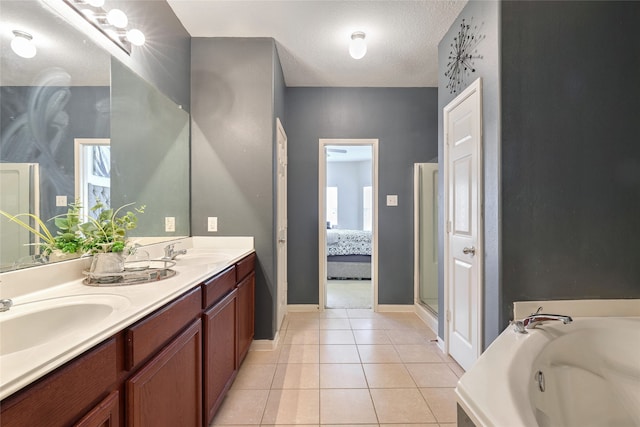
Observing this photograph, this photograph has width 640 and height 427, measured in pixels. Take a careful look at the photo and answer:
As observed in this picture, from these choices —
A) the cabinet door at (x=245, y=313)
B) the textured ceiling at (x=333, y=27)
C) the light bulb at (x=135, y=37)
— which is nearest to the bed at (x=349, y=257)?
the cabinet door at (x=245, y=313)

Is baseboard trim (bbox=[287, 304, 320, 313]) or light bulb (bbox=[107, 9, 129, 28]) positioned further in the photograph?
baseboard trim (bbox=[287, 304, 320, 313])

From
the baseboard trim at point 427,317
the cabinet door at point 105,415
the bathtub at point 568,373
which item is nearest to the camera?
the cabinet door at point 105,415

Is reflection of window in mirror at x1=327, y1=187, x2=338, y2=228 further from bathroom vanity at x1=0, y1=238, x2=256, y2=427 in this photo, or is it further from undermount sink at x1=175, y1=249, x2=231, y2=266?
bathroom vanity at x1=0, y1=238, x2=256, y2=427

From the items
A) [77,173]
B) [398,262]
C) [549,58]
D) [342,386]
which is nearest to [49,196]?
[77,173]

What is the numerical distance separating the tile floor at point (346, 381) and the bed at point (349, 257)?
1.96 metres

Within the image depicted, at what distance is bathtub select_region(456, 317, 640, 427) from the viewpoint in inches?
38.1

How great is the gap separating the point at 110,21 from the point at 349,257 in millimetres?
4173

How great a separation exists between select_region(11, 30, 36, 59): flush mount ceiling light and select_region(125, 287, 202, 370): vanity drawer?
1074 mm

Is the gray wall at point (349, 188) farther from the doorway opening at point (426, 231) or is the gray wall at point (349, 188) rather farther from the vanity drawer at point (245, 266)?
the vanity drawer at point (245, 266)

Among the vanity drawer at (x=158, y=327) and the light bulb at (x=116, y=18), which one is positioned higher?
the light bulb at (x=116, y=18)

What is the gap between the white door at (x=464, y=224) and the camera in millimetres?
1856

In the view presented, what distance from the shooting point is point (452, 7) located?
2.11 m

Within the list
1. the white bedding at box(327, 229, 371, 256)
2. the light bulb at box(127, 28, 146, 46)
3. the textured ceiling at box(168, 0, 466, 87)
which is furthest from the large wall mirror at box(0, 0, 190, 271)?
the white bedding at box(327, 229, 371, 256)

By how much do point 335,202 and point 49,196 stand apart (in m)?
7.12
